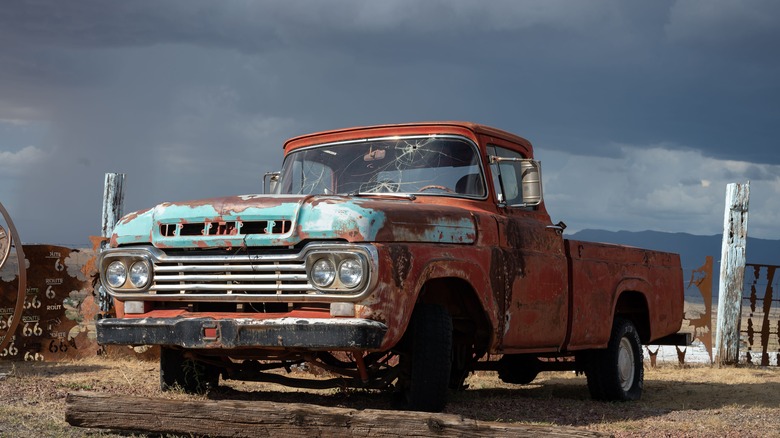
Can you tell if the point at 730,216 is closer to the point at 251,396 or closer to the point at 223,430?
the point at 251,396

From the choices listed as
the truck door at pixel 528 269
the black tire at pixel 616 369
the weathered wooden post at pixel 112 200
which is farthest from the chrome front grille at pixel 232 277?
the weathered wooden post at pixel 112 200

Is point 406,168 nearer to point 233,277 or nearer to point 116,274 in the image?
point 233,277

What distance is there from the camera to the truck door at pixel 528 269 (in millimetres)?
7426

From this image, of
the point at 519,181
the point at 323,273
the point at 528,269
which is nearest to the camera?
the point at 323,273

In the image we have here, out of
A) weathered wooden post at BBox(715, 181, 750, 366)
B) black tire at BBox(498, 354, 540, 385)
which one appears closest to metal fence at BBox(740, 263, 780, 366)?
weathered wooden post at BBox(715, 181, 750, 366)

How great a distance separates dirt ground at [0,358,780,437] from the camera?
7.33 metres

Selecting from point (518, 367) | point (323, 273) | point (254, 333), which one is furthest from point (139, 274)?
point (518, 367)

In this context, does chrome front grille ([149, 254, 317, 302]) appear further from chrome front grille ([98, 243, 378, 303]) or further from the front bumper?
the front bumper

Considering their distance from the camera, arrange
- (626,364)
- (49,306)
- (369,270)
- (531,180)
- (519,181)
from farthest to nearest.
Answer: (49,306)
(626,364)
(519,181)
(531,180)
(369,270)

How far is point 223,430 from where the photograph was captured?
6059 millimetres

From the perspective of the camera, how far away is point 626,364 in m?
9.76

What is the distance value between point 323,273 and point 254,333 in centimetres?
58

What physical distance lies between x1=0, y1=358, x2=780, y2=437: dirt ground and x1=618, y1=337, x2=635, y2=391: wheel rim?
11.1 inches

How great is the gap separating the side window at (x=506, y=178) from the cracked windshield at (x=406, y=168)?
0.64 feet
